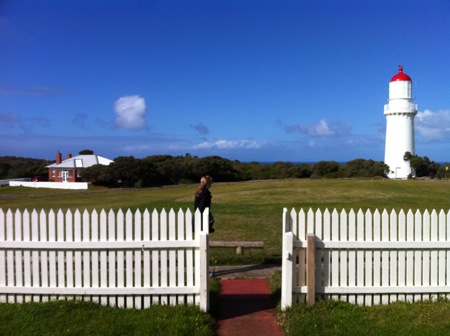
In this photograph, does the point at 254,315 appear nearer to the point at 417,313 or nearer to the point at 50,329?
the point at 417,313

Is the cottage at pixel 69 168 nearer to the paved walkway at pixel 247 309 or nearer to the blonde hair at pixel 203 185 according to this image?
the blonde hair at pixel 203 185

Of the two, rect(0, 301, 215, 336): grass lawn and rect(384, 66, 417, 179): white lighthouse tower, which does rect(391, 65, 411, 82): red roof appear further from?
rect(0, 301, 215, 336): grass lawn

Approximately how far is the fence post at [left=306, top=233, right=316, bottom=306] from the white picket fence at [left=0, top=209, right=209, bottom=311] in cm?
136

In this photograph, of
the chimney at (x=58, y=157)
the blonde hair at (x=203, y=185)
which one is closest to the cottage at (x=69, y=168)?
the chimney at (x=58, y=157)

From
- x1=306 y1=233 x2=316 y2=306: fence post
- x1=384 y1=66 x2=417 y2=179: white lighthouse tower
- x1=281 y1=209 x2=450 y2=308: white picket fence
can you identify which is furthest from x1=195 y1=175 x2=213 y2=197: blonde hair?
x1=384 y1=66 x2=417 y2=179: white lighthouse tower

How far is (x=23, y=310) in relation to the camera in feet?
18.8

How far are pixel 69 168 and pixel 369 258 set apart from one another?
58.4 m

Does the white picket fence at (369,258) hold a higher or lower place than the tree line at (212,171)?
lower

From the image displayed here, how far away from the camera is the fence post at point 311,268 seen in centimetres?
588

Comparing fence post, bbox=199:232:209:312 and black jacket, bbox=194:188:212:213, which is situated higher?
black jacket, bbox=194:188:212:213

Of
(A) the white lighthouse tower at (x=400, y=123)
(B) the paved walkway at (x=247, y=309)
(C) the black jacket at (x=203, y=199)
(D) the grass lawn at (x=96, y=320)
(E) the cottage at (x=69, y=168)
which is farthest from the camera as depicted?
(E) the cottage at (x=69, y=168)

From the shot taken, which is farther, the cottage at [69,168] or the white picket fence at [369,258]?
the cottage at [69,168]

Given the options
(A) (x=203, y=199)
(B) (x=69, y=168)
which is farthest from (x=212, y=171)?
(A) (x=203, y=199)

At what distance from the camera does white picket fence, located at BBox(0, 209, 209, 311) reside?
5871 millimetres
